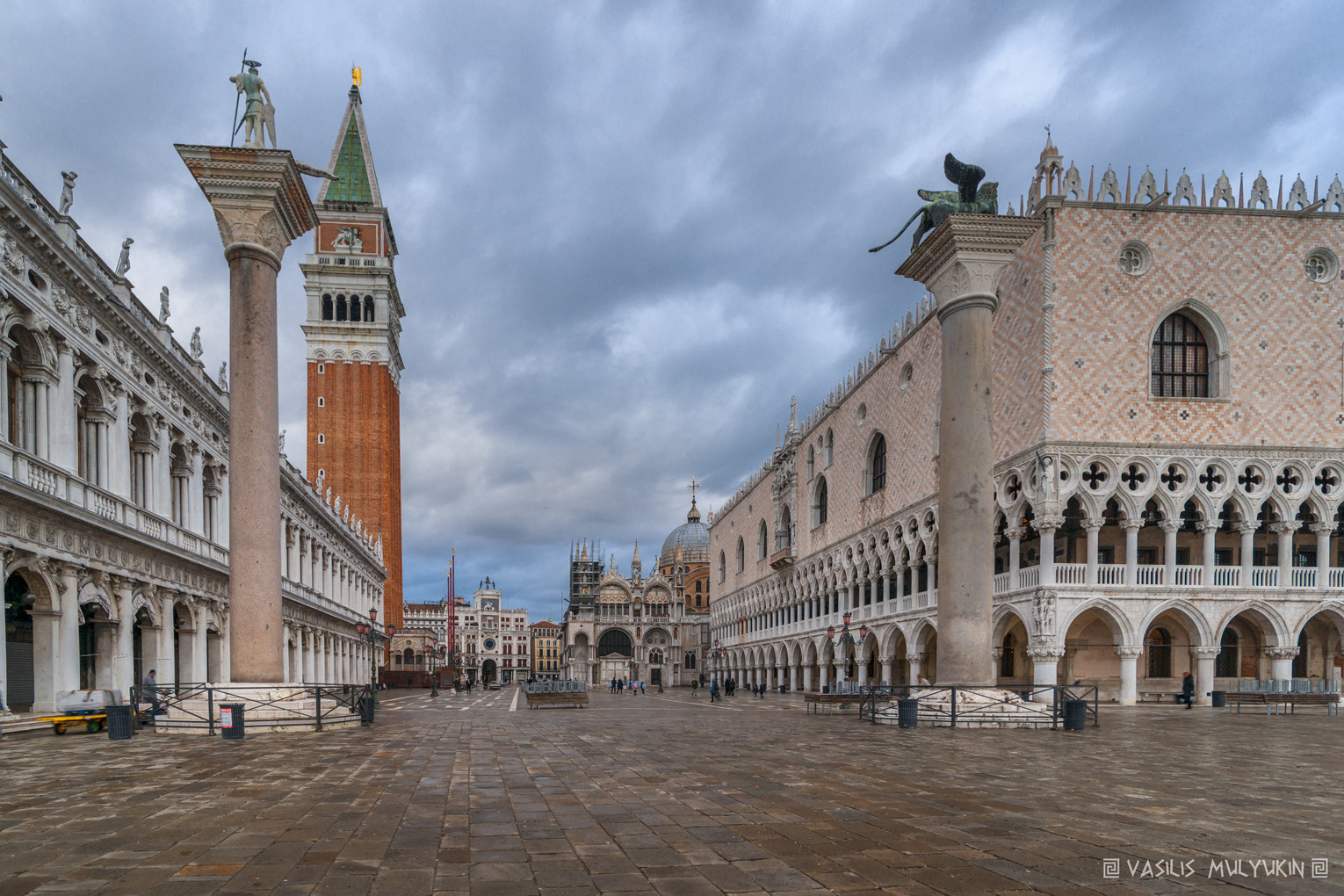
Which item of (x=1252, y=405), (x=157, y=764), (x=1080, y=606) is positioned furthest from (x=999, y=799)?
(x=1252, y=405)

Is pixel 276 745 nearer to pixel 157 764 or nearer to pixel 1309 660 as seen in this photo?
pixel 157 764

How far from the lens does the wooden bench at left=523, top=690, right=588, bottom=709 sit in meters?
33.1

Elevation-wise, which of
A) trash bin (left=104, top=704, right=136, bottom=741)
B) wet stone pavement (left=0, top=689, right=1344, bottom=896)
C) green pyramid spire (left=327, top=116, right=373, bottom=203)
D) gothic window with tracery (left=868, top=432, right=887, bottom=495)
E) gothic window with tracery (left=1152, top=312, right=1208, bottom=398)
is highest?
green pyramid spire (left=327, top=116, right=373, bottom=203)

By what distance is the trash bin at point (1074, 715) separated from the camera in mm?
18453

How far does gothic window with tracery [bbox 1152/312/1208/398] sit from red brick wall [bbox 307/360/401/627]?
213 ft

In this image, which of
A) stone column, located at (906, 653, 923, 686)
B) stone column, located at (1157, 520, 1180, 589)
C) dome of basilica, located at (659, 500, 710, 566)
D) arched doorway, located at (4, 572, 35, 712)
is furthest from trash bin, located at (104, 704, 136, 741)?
dome of basilica, located at (659, 500, 710, 566)

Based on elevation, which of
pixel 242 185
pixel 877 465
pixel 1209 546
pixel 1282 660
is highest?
pixel 242 185

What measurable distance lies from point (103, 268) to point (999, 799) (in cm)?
2435

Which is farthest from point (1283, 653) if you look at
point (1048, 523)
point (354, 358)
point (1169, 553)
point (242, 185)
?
point (354, 358)

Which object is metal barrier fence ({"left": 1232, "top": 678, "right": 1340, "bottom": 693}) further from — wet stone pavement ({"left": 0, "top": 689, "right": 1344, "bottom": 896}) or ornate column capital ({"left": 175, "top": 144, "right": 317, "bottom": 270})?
ornate column capital ({"left": 175, "top": 144, "right": 317, "bottom": 270})

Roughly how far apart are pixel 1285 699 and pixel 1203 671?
12.8 ft

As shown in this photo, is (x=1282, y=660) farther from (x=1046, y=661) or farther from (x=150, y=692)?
(x=150, y=692)

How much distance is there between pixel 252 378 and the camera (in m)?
Result: 16.8

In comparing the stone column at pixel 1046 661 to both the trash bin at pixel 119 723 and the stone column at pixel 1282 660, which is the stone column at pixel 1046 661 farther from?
the trash bin at pixel 119 723
